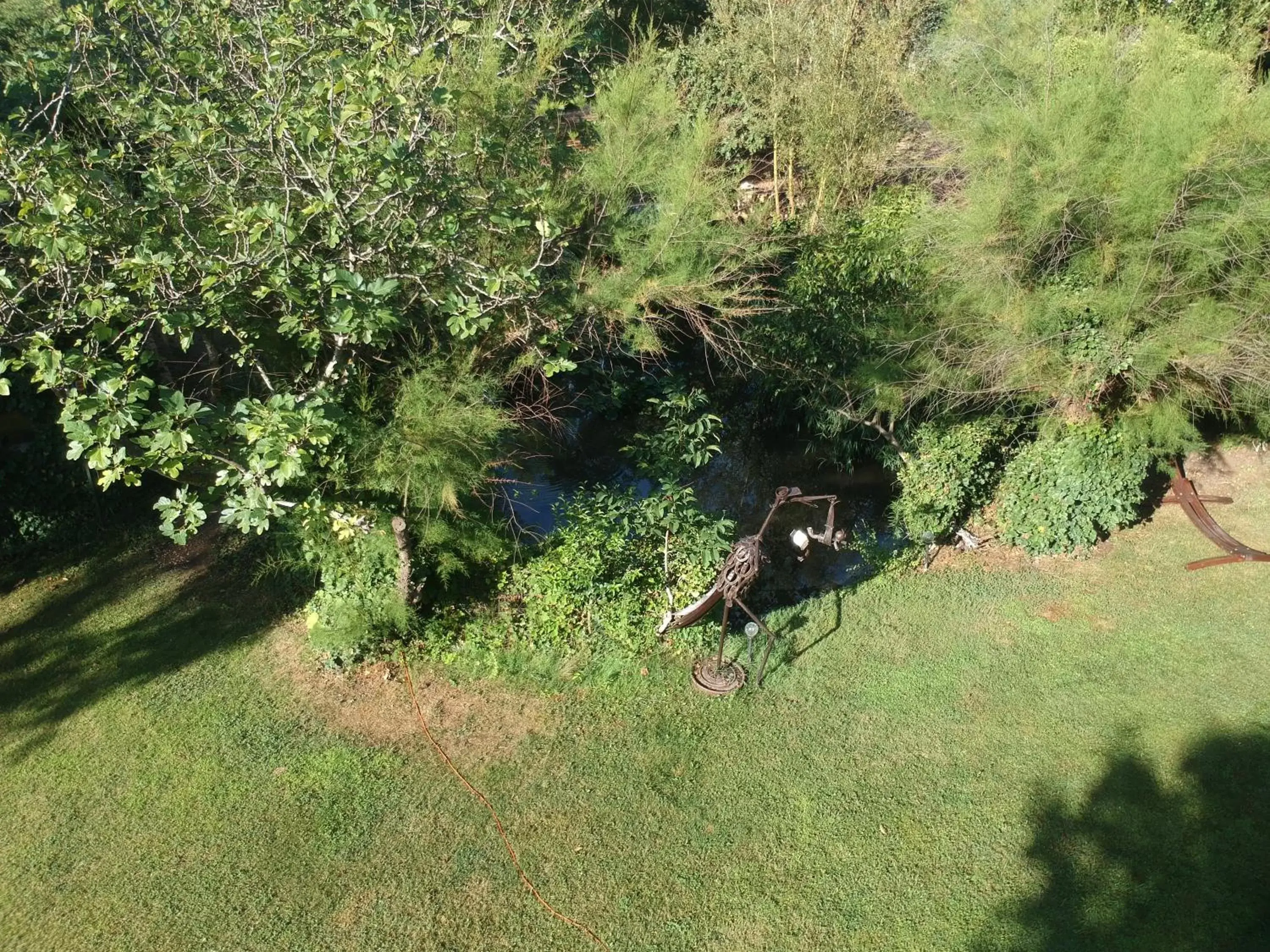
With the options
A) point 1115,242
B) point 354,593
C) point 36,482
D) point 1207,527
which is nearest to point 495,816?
point 354,593

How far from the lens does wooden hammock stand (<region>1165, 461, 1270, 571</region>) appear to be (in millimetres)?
6531

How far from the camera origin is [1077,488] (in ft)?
22.1

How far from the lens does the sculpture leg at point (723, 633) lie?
513 centimetres

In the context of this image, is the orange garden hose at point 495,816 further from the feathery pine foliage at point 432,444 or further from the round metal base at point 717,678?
the round metal base at point 717,678

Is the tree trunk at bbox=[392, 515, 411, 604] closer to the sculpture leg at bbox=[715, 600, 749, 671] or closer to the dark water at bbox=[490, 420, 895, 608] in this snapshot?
the dark water at bbox=[490, 420, 895, 608]

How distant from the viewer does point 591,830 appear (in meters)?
4.54

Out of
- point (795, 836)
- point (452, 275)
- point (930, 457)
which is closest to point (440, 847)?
point (795, 836)

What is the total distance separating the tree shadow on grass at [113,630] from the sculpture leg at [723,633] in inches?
129

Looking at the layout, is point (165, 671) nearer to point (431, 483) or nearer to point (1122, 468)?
point (431, 483)

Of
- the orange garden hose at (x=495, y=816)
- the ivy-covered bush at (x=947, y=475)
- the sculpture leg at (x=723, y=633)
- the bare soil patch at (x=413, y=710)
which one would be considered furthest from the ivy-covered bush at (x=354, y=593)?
the ivy-covered bush at (x=947, y=475)

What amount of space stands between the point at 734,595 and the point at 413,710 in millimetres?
2215

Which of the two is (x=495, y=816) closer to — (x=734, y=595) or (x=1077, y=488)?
(x=734, y=595)

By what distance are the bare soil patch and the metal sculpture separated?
3.37ft

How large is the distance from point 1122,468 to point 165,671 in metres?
7.40
